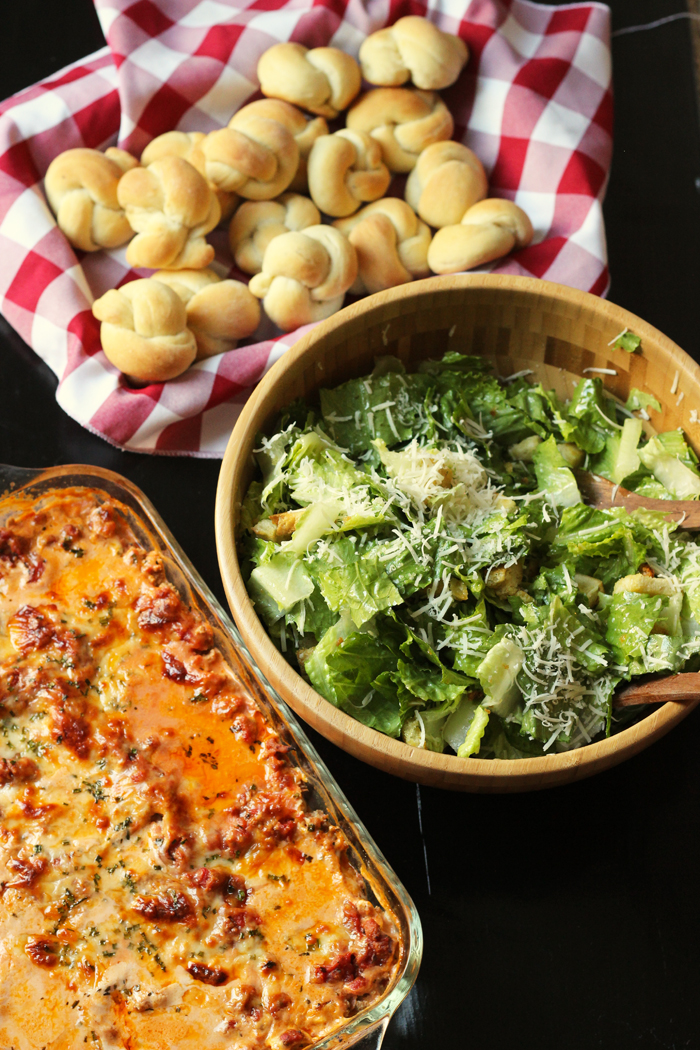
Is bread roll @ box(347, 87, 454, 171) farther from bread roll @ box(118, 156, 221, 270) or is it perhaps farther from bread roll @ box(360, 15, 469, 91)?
bread roll @ box(118, 156, 221, 270)

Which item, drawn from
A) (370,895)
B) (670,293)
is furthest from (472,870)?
(670,293)

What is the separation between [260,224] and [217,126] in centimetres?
39

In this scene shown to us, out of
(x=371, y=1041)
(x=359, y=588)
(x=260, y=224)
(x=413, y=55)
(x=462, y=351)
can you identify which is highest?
(x=413, y=55)

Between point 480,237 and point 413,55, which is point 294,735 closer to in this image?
point 480,237

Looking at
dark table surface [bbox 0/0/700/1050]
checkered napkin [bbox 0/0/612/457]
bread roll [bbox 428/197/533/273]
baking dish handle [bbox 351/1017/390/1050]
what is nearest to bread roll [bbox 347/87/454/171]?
checkered napkin [bbox 0/0/612/457]

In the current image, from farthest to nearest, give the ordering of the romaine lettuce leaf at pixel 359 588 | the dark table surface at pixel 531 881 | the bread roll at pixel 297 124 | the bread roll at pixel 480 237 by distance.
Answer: the bread roll at pixel 297 124, the bread roll at pixel 480 237, the dark table surface at pixel 531 881, the romaine lettuce leaf at pixel 359 588

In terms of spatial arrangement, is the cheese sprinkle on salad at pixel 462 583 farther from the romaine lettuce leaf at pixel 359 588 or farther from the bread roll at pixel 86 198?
the bread roll at pixel 86 198

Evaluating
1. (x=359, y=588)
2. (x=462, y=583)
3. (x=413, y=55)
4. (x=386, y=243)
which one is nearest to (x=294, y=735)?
(x=359, y=588)

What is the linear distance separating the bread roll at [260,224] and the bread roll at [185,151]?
5 cm

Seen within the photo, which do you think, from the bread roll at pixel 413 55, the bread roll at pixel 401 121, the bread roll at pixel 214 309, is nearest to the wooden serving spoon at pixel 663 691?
the bread roll at pixel 214 309

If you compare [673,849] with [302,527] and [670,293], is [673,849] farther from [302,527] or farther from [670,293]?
[670,293]

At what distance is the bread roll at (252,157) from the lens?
229cm

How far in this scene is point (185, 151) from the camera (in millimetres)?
2400

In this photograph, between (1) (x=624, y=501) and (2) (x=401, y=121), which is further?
(2) (x=401, y=121)
